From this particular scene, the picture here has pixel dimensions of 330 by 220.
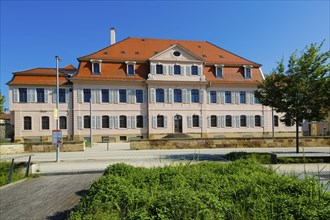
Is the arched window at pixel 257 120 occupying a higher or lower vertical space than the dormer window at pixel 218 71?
lower

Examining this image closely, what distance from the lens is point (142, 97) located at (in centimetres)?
3469

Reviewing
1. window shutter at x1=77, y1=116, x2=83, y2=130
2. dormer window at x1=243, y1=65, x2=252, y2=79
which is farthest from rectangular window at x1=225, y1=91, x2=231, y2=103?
window shutter at x1=77, y1=116, x2=83, y2=130

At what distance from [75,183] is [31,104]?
2886 cm

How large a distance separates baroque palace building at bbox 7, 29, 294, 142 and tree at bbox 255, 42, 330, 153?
21448 millimetres

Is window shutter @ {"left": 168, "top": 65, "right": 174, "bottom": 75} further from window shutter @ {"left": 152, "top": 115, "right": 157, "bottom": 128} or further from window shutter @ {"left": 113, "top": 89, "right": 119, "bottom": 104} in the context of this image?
window shutter @ {"left": 113, "top": 89, "right": 119, "bottom": 104}

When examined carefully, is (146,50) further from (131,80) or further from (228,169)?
(228,169)

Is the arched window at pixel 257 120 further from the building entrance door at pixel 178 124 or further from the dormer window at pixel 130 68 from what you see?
the dormer window at pixel 130 68

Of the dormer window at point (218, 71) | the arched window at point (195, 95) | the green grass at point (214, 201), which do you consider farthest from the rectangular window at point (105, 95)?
the green grass at point (214, 201)

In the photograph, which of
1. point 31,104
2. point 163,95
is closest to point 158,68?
point 163,95

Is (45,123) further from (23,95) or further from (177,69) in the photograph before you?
(177,69)

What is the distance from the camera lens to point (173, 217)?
9.53 feet

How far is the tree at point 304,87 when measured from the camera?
13.2 meters

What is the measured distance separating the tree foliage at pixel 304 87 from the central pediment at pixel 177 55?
71.0ft

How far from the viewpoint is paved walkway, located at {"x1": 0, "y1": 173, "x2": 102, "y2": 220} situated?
5.26 metres
